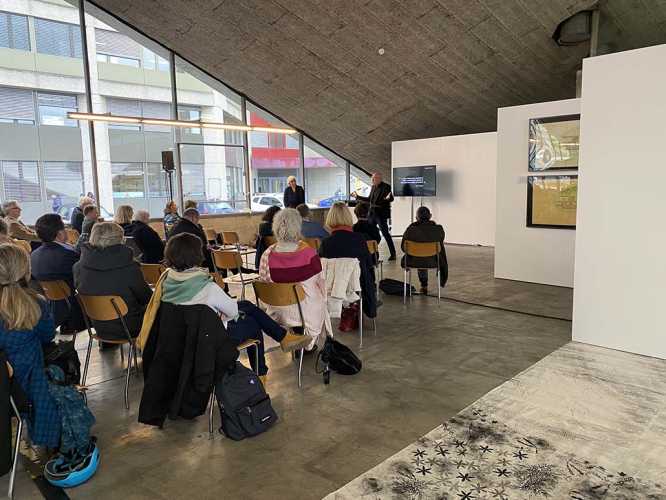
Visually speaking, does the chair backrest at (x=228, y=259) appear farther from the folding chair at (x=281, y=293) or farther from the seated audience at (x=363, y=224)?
the folding chair at (x=281, y=293)

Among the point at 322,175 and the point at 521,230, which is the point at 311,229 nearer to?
the point at 521,230

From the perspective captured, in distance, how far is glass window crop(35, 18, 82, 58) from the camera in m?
9.62

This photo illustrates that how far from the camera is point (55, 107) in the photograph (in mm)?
9914

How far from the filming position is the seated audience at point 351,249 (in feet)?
15.9

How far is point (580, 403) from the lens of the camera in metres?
3.39

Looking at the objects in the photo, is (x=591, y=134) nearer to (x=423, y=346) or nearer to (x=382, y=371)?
(x=423, y=346)

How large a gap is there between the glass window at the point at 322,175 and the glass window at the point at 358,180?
18 cm

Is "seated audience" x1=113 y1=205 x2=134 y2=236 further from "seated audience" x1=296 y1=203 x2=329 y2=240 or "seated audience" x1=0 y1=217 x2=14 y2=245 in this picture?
"seated audience" x1=296 y1=203 x2=329 y2=240

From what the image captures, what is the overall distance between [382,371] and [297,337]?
2.63 feet

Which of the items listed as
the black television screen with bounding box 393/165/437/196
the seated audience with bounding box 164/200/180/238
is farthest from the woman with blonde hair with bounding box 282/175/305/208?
the seated audience with bounding box 164/200/180/238

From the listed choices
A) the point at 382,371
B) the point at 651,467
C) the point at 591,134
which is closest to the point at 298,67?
the point at 591,134

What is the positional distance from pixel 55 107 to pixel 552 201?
29.4ft

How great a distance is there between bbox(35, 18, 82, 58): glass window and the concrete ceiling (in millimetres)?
798

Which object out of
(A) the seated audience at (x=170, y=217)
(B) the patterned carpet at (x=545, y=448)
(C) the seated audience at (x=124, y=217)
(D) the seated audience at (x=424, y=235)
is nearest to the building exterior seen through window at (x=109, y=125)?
(A) the seated audience at (x=170, y=217)
